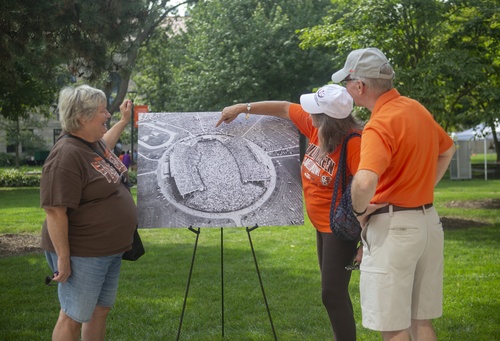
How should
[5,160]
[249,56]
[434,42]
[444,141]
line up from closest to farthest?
[444,141]
[434,42]
[249,56]
[5,160]

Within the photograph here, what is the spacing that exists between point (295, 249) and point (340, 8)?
16.4 feet

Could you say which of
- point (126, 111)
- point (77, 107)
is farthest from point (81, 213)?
point (126, 111)

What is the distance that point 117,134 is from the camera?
4.77 metres

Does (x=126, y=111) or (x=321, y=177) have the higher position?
(x=126, y=111)

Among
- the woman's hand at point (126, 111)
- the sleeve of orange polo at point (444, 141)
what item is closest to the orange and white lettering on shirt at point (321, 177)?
the sleeve of orange polo at point (444, 141)

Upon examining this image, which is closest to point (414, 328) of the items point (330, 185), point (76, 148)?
point (330, 185)

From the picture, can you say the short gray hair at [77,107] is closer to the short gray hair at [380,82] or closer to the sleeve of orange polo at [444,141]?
the short gray hair at [380,82]

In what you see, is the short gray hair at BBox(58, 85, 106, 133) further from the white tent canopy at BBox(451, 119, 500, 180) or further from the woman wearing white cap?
the white tent canopy at BBox(451, 119, 500, 180)

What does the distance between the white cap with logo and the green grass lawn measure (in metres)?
2.18

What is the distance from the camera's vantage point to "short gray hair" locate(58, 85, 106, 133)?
3.93 metres

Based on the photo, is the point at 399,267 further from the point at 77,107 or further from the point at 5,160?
the point at 5,160

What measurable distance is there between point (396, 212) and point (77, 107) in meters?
1.82

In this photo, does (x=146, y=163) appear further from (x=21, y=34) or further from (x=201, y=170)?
(x=21, y=34)

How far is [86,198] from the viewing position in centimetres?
389
